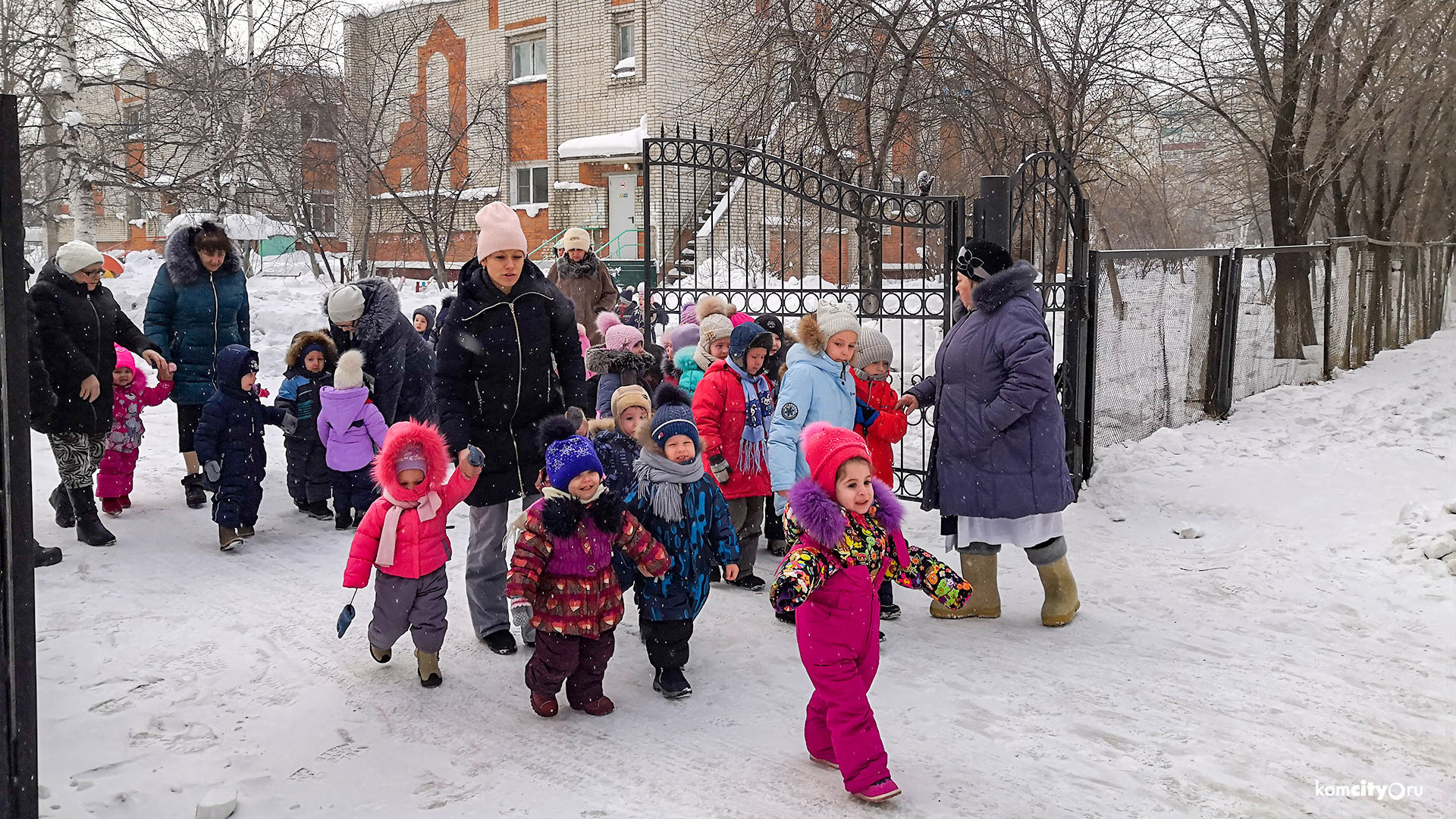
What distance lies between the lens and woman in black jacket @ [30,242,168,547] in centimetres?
650

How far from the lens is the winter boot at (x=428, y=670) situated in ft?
14.8

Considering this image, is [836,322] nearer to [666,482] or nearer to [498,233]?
[666,482]

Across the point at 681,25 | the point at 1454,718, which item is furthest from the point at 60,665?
the point at 681,25

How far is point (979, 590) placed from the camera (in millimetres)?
5438

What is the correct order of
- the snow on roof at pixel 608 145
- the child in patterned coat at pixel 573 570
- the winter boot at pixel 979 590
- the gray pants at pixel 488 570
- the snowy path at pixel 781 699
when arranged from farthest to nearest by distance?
1. the snow on roof at pixel 608 145
2. the winter boot at pixel 979 590
3. the gray pants at pixel 488 570
4. the child in patterned coat at pixel 573 570
5. the snowy path at pixel 781 699

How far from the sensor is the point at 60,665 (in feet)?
15.4

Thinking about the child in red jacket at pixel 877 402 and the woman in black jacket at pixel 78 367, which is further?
the woman in black jacket at pixel 78 367

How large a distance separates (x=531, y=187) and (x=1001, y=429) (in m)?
22.7

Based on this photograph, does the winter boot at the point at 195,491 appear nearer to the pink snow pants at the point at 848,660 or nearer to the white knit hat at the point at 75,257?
the white knit hat at the point at 75,257

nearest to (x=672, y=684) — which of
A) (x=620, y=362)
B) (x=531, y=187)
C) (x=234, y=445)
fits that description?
(x=620, y=362)

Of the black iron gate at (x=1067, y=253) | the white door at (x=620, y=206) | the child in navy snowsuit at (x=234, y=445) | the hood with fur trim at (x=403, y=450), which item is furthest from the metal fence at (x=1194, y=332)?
the white door at (x=620, y=206)

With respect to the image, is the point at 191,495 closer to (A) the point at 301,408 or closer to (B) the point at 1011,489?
(A) the point at 301,408

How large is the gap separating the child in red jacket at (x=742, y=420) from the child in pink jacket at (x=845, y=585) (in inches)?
79.1

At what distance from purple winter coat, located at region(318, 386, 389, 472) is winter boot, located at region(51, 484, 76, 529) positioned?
71.6 inches
